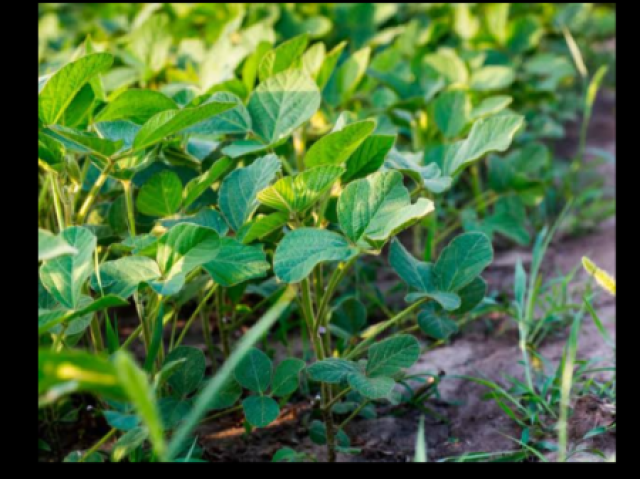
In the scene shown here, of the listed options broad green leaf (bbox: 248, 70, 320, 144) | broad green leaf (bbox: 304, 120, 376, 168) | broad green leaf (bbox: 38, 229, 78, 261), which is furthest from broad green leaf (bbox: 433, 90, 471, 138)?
broad green leaf (bbox: 38, 229, 78, 261)

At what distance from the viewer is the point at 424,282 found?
1.40 metres

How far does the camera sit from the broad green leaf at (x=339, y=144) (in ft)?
4.16

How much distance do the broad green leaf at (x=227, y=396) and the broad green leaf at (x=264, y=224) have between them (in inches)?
11.9

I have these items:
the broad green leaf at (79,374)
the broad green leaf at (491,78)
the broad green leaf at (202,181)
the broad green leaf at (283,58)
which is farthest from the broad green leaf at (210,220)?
the broad green leaf at (491,78)

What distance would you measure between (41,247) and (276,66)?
2.72 feet

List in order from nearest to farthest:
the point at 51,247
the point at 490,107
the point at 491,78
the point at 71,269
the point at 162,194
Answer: the point at 51,247 → the point at 71,269 → the point at 162,194 → the point at 490,107 → the point at 491,78

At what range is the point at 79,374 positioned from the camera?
734mm

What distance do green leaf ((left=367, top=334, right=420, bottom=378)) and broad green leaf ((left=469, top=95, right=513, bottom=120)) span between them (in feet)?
2.59

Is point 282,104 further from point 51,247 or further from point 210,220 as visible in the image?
point 51,247

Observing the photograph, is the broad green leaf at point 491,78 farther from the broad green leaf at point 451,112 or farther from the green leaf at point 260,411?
the green leaf at point 260,411

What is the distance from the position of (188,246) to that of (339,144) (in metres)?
0.30

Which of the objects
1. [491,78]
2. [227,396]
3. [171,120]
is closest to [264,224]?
[171,120]

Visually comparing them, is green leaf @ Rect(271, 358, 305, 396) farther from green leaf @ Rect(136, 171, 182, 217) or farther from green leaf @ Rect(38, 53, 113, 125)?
green leaf @ Rect(38, 53, 113, 125)

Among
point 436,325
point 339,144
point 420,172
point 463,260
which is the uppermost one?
point 339,144
